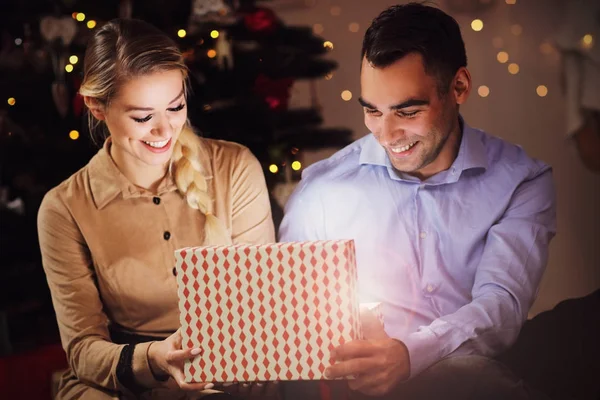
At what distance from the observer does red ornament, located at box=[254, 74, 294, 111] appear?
3.19 m

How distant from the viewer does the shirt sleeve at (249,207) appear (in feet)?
10.2

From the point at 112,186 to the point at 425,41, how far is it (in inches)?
50.0

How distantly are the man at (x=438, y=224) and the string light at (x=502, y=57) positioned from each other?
0.14 meters

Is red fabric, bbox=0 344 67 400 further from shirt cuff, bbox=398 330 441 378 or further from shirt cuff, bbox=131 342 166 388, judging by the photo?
shirt cuff, bbox=398 330 441 378

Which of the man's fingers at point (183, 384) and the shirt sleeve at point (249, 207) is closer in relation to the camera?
the man's fingers at point (183, 384)

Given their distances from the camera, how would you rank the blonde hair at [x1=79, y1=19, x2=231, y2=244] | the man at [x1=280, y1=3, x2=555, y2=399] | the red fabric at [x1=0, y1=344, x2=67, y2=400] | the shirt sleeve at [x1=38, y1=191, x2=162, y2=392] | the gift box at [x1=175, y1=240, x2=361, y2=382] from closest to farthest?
the gift box at [x1=175, y1=240, x2=361, y2=382] → the man at [x1=280, y1=3, x2=555, y2=399] → the blonde hair at [x1=79, y1=19, x2=231, y2=244] → the shirt sleeve at [x1=38, y1=191, x2=162, y2=392] → the red fabric at [x1=0, y1=344, x2=67, y2=400]

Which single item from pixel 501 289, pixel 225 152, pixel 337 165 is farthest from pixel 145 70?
pixel 501 289

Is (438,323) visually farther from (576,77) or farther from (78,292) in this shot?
(78,292)

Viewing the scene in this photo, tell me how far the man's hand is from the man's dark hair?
0.87 m

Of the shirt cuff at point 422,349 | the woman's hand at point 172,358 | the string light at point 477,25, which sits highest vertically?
the string light at point 477,25

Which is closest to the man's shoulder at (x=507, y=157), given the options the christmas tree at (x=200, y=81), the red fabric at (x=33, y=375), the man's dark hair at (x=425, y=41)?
the man's dark hair at (x=425, y=41)

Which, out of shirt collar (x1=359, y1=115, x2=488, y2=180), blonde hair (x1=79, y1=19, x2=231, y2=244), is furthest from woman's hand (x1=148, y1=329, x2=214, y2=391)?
shirt collar (x1=359, y1=115, x2=488, y2=180)

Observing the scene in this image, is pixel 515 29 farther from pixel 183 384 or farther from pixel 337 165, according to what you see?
pixel 183 384

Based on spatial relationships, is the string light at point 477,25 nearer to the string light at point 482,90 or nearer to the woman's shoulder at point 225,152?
the string light at point 482,90
